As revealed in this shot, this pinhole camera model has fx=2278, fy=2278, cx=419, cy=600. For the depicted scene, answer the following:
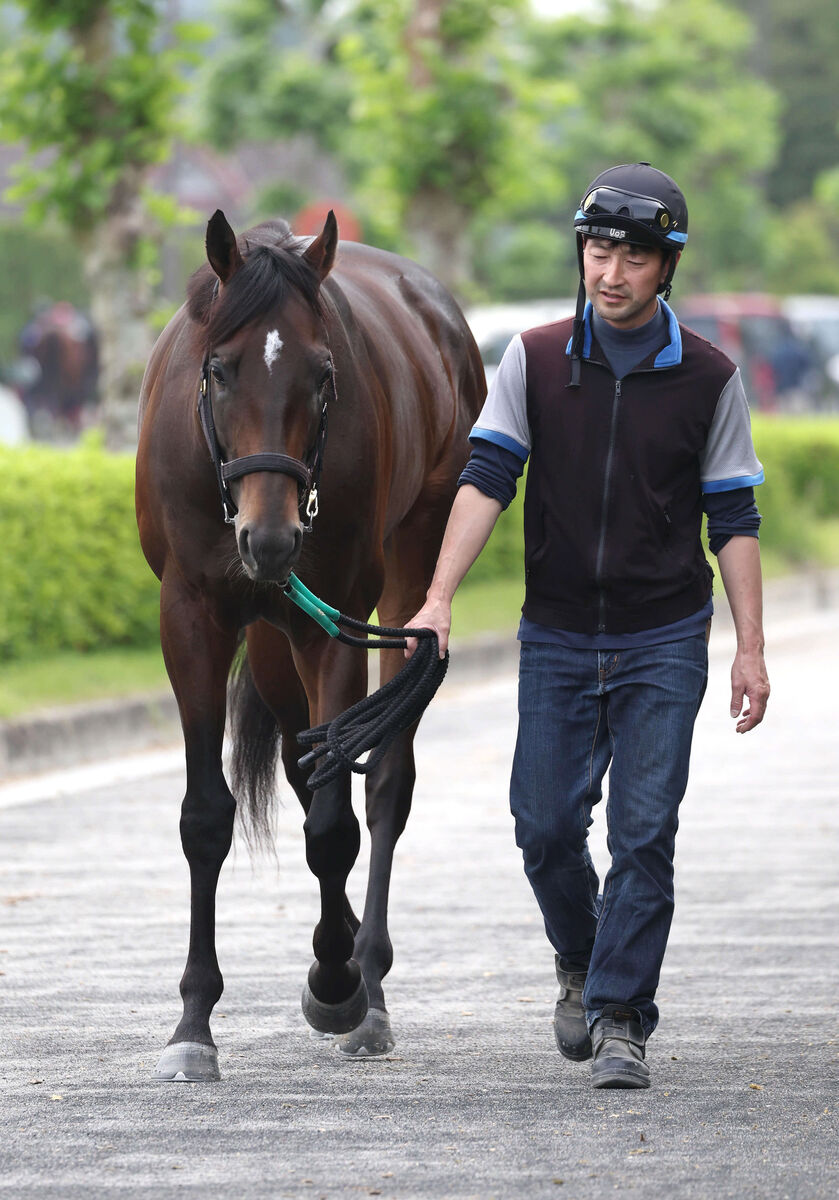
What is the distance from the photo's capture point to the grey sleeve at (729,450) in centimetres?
515

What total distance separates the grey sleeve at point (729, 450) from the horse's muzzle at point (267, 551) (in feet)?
3.39

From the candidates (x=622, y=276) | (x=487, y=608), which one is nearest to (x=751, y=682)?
(x=622, y=276)

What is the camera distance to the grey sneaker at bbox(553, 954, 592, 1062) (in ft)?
17.4

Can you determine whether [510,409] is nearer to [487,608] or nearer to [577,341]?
[577,341]

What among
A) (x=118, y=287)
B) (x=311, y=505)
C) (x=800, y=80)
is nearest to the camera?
(x=311, y=505)

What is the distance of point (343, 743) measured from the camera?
522 centimetres

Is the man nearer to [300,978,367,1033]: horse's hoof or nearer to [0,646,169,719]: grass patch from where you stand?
[300,978,367,1033]: horse's hoof

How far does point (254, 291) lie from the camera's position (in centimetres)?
498

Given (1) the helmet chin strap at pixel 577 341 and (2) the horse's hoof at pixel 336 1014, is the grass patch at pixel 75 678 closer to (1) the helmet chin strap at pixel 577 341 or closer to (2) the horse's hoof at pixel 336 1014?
(2) the horse's hoof at pixel 336 1014

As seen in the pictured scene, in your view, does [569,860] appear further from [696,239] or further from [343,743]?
[696,239]

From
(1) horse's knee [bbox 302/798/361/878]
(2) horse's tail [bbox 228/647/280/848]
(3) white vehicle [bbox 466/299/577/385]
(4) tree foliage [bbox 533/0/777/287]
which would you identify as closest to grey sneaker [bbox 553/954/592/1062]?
(1) horse's knee [bbox 302/798/361/878]

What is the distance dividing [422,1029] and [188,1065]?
0.80m

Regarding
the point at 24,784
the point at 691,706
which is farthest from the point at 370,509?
the point at 24,784

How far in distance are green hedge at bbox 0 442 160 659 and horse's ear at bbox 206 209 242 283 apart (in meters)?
6.45
